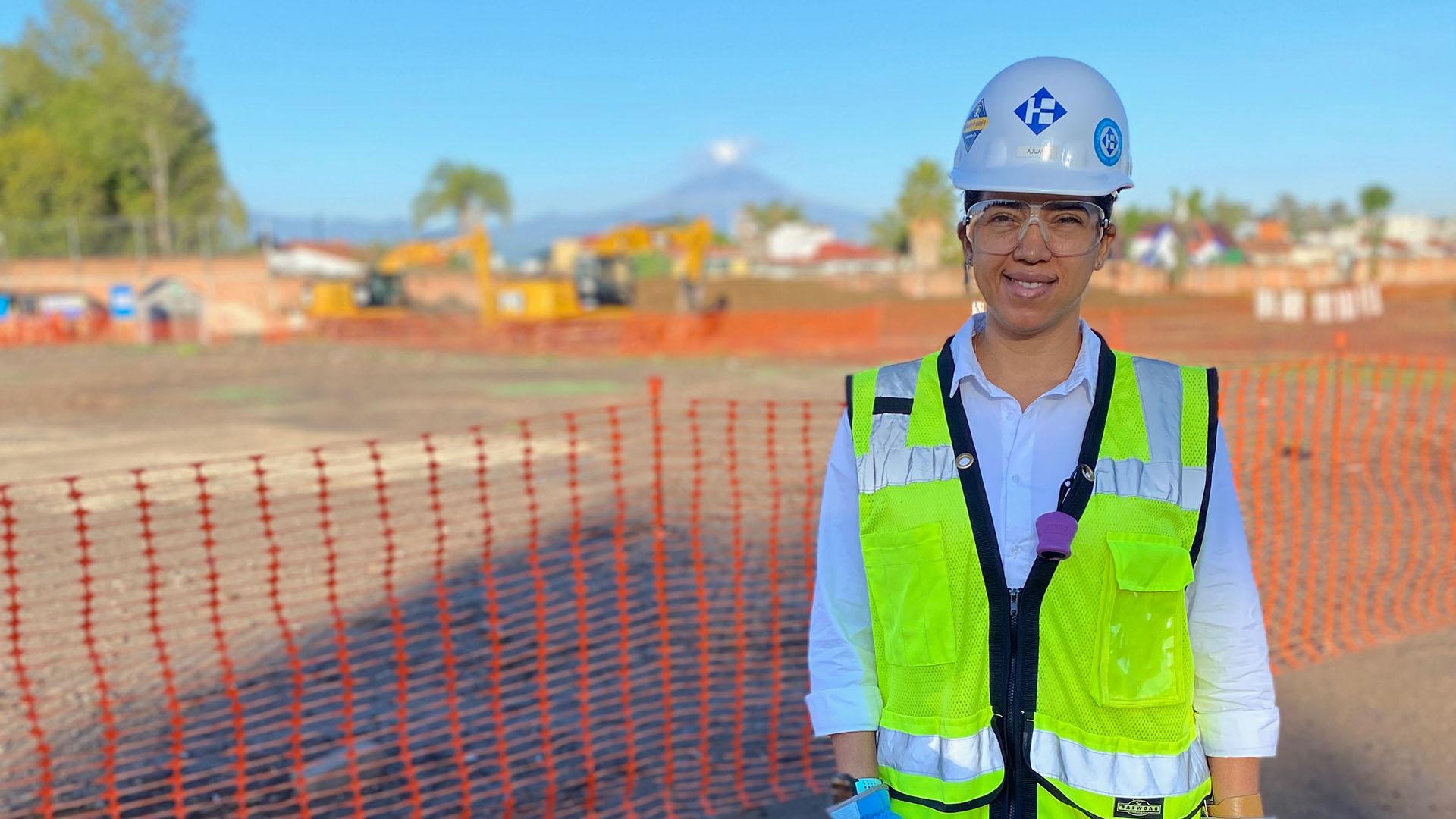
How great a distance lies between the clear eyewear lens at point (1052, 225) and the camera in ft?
5.91

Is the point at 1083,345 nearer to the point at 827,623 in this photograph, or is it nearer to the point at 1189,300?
the point at 827,623

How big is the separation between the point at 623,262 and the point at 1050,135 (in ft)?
104

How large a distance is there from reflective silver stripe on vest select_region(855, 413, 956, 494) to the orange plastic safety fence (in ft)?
9.26

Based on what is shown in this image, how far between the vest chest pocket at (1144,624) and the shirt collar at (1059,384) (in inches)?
10.3

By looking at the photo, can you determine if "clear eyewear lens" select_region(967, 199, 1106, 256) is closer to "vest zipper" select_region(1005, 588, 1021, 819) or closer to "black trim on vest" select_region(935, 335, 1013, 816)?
"black trim on vest" select_region(935, 335, 1013, 816)

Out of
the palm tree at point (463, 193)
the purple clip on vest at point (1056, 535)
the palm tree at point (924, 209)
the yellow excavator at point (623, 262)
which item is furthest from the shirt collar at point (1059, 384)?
the palm tree at point (463, 193)

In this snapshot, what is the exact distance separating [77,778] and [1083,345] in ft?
14.6

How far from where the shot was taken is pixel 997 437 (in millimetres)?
1823

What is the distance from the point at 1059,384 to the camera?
1.84 metres

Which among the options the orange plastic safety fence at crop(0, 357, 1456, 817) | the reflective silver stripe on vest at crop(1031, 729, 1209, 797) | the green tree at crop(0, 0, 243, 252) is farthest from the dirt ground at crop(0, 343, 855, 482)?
the green tree at crop(0, 0, 243, 252)

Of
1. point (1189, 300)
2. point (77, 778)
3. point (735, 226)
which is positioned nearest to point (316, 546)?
point (77, 778)

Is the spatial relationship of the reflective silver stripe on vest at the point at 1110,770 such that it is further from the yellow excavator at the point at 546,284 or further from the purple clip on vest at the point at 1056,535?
the yellow excavator at the point at 546,284

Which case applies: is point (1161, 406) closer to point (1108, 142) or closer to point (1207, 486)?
point (1207, 486)

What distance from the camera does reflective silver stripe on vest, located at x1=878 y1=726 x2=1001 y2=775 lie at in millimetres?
1755
